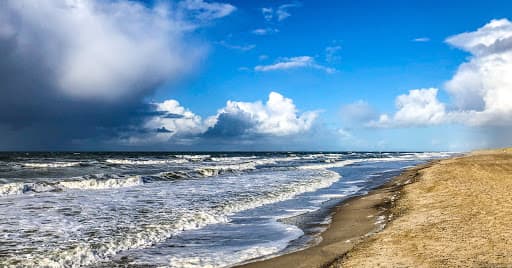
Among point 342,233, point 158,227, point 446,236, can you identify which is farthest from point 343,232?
point 158,227

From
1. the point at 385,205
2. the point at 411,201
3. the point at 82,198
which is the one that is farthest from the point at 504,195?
the point at 82,198

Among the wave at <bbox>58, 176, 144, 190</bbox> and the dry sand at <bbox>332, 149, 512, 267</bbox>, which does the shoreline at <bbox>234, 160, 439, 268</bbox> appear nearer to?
the dry sand at <bbox>332, 149, 512, 267</bbox>

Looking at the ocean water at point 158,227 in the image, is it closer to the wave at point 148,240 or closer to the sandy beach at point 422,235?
the wave at point 148,240

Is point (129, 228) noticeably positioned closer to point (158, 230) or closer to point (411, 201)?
point (158, 230)

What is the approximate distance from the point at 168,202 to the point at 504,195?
538 inches

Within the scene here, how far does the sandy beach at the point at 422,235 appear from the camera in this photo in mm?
8500

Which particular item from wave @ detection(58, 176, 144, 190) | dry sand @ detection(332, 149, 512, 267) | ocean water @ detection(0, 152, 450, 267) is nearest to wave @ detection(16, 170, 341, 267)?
ocean water @ detection(0, 152, 450, 267)

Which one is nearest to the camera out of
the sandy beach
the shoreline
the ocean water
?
the sandy beach

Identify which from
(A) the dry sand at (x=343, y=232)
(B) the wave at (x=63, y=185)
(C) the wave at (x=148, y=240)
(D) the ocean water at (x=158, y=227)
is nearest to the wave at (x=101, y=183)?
(B) the wave at (x=63, y=185)

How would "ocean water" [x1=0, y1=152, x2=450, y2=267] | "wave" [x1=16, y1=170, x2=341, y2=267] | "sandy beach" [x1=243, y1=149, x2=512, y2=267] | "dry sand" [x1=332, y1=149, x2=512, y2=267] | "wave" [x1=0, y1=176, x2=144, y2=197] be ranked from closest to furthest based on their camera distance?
"dry sand" [x1=332, y1=149, x2=512, y2=267], "sandy beach" [x1=243, y1=149, x2=512, y2=267], "wave" [x1=16, y1=170, x2=341, y2=267], "ocean water" [x1=0, y1=152, x2=450, y2=267], "wave" [x1=0, y1=176, x2=144, y2=197]

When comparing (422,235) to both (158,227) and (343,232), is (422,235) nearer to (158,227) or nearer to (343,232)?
(343,232)

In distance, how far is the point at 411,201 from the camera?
1742 cm

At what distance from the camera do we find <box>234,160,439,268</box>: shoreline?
9.61 metres

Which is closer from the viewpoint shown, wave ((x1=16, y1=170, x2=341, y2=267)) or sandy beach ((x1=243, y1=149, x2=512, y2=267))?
sandy beach ((x1=243, y1=149, x2=512, y2=267))
